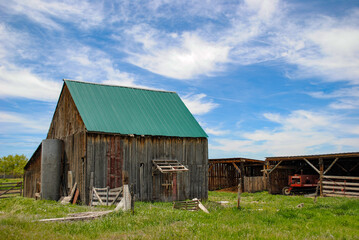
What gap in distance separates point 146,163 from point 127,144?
2.05 m

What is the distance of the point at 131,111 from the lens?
27.4 metres

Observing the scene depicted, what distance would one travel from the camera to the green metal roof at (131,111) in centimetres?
2498

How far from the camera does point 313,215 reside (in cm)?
1669

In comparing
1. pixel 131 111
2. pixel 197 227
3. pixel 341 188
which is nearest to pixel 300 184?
pixel 341 188

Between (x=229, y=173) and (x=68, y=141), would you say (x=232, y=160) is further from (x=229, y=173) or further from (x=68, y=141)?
(x=68, y=141)

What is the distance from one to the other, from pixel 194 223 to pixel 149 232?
2306 millimetres

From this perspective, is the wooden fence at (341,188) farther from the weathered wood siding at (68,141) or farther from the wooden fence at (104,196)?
the weathered wood siding at (68,141)

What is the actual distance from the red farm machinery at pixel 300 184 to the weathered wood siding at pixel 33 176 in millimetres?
23052

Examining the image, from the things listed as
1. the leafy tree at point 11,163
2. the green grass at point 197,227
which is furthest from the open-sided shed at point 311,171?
the leafy tree at point 11,163

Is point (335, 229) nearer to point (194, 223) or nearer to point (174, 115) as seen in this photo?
point (194, 223)

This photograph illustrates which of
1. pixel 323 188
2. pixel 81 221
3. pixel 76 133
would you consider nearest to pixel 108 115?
pixel 76 133

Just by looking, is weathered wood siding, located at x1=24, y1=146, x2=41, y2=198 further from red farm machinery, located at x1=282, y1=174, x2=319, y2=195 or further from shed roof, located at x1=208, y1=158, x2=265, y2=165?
red farm machinery, located at x1=282, y1=174, x2=319, y2=195

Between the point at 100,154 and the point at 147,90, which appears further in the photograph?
the point at 147,90

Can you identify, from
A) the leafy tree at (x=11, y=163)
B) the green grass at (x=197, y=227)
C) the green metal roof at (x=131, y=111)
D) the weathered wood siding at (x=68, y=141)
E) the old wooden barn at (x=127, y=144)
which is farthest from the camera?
the leafy tree at (x=11, y=163)
